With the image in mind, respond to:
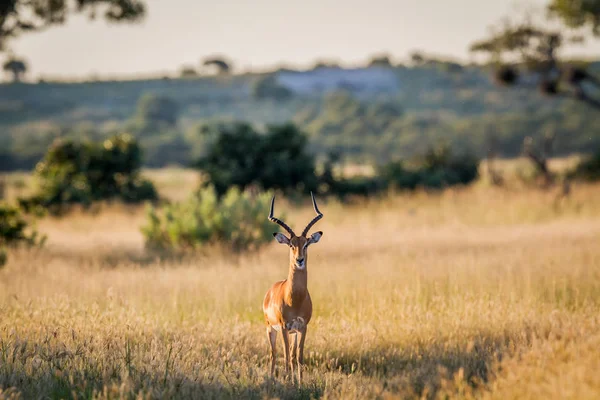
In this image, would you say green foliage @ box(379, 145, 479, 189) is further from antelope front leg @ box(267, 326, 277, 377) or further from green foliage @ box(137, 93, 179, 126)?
green foliage @ box(137, 93, 179, 126)

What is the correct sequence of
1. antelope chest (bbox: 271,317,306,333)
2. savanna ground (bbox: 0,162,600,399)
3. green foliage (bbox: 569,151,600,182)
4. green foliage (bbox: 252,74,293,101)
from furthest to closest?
green foliage (bbox: 252,74,293,101), green foliage (bbox: 569,151,600,182), antelope chest (bbox: 271,317,306,333), savanna ground (bbox: 0,162,600,399)

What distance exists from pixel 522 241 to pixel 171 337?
33.2 ft

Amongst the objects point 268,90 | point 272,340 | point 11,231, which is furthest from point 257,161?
point 268,90

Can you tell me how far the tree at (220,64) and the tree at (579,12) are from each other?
85.0 meters

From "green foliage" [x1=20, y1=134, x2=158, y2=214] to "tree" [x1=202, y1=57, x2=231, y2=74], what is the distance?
280ft

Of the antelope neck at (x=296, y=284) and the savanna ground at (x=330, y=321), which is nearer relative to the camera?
the savanna ground at (x=330, y=321)

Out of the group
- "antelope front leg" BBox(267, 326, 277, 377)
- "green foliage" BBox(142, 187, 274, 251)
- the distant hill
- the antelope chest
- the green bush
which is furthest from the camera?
the distant hill

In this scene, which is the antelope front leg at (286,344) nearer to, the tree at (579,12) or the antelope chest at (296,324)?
the antelope chest at (296,324)

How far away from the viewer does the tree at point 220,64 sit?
110250 millimetres

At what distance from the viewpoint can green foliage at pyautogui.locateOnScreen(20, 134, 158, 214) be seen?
24562 millimetres

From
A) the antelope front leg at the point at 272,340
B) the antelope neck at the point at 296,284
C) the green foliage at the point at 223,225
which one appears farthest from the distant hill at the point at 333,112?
the antelope neck at the point at 296,284

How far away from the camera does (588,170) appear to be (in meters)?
30.6

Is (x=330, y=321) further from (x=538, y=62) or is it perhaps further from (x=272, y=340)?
(x=538, y=62)

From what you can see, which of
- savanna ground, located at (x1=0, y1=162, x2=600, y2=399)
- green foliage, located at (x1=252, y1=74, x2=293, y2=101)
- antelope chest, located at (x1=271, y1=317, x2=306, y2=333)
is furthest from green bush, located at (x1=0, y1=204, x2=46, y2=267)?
green foliage, located at (x1=252, y1=74, x2=293, y2=101)
